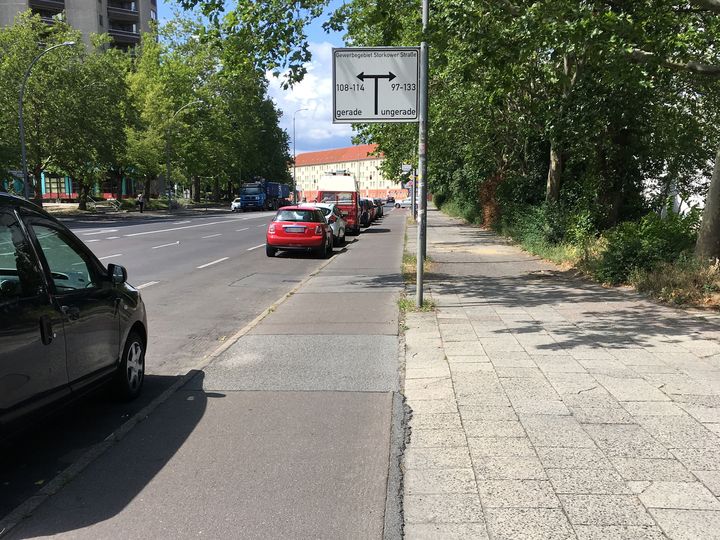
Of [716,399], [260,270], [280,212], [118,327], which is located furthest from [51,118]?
[716,399]

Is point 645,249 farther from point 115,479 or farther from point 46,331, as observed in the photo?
point 46,331

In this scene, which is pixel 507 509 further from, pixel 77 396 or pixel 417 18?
pixel 417 18

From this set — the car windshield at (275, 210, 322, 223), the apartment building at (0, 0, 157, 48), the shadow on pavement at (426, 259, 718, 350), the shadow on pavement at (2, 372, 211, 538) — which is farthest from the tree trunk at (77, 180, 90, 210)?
the shadow on pavement at (2, 372, 211, 538)

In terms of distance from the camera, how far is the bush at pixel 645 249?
10.1 m

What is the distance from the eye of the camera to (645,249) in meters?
10.2

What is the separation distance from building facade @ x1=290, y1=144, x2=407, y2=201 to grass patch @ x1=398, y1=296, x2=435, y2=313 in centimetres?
12396

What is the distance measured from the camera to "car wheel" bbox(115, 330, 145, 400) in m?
4.62

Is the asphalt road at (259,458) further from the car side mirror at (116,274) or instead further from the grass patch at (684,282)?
the grass patch at (684,282)

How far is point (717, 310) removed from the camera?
7.93 metres

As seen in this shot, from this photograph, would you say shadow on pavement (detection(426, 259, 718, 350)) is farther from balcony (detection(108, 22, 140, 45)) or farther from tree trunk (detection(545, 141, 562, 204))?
balcony (detection(108, 22, 140, 45))

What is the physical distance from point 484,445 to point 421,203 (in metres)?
5.83

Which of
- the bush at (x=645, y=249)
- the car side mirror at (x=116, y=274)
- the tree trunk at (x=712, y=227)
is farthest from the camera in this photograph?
the bush at (x=645, y=249)

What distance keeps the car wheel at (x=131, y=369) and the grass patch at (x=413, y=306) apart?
13.7 ft

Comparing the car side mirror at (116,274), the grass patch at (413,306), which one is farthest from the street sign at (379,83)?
the car side mirror at (116,274)
